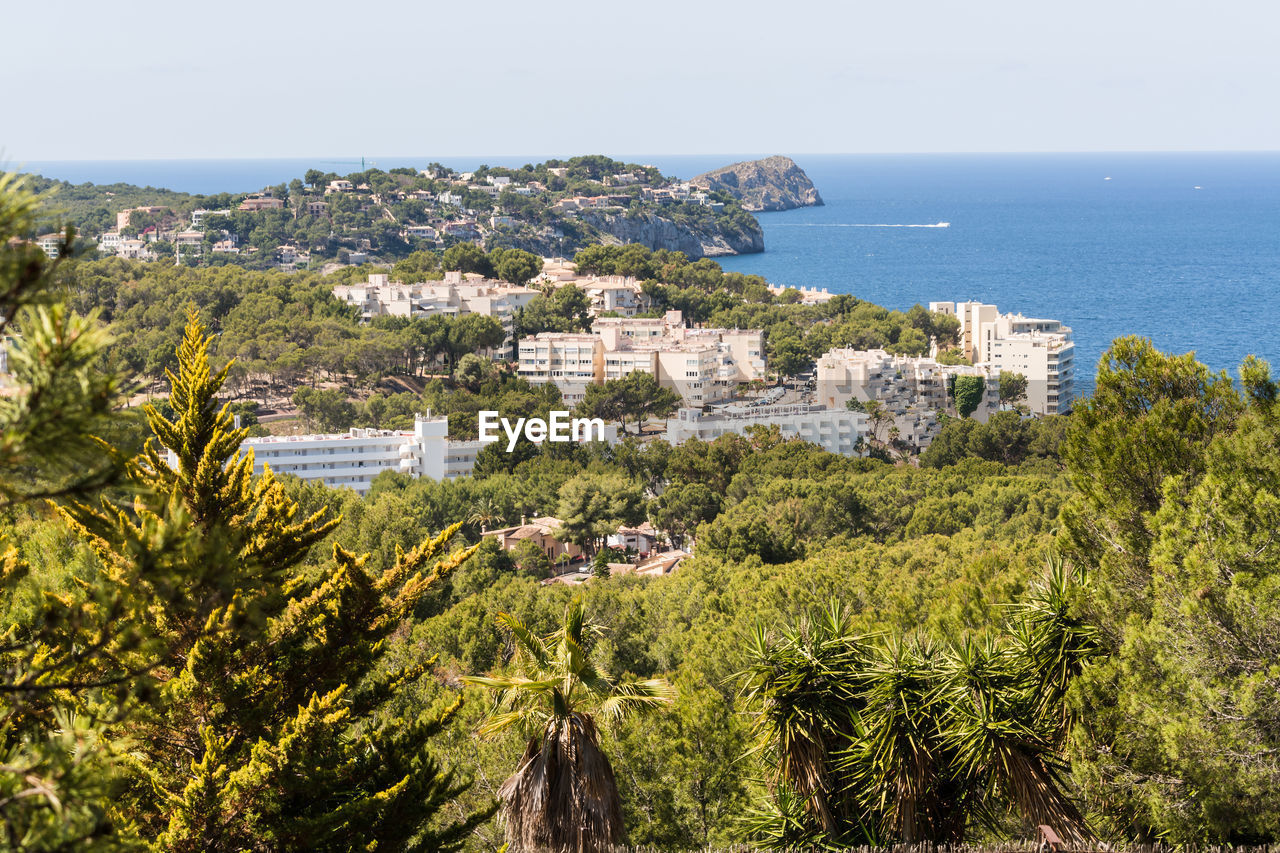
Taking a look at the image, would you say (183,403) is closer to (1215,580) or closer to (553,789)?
(553,789)

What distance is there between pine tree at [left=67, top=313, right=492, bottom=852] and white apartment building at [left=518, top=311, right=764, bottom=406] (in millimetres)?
44633

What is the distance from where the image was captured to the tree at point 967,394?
53344mm

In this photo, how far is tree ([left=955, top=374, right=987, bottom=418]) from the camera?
2100 inches

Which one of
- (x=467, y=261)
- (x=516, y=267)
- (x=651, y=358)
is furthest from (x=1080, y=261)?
(x=651, y=358)

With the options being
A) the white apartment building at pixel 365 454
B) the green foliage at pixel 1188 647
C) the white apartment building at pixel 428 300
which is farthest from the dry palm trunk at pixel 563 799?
the white apartment building at pixel 428 300

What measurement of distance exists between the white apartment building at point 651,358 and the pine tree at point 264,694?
44.6 metres

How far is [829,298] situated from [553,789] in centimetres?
6954

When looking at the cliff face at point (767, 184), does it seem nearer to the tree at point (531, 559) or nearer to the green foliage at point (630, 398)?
the green foliage at point (630, 398)

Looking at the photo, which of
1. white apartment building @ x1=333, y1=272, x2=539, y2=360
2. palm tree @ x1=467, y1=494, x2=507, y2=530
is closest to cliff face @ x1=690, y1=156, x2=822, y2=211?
white apartment building @ x1=333, y1=272, x2=539, y2=360

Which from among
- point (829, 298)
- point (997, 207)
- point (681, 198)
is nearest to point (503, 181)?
point (681, 198)

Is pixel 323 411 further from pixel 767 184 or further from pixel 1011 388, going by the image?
pixel 767 184

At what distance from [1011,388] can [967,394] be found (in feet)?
9.64

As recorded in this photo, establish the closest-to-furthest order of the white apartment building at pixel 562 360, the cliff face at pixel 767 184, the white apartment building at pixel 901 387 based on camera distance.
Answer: the white apartment building at pixel 901 387, the white apartment building at pixel 562 360, the cliff face at pixel 767 184

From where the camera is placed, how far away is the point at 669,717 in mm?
9992
